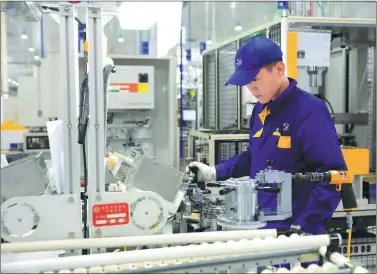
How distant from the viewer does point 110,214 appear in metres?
1.46

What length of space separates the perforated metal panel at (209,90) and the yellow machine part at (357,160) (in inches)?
78.4

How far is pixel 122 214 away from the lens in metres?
1.47

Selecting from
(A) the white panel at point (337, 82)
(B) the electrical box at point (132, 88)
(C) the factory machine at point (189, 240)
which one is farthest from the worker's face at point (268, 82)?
(B) the electrical box at point (132, 88)

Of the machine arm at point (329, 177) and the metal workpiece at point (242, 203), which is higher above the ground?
the machine arm at point (329, 177)

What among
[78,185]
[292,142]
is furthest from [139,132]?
[78,185]

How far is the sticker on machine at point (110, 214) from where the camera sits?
1447 millimetres

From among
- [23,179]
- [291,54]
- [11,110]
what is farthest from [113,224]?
[11,110]

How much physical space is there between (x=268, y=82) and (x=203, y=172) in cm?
52

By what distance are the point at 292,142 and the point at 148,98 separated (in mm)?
3125

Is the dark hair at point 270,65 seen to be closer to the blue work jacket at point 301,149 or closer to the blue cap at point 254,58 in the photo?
the blue cap at point 254,58

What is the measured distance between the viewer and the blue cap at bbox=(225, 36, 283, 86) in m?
1.84

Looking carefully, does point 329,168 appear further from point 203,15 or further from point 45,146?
point 203,15

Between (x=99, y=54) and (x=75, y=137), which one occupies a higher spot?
(x=99, y=54)

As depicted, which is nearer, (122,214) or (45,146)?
(122,214)
